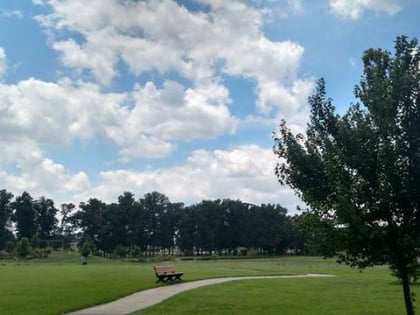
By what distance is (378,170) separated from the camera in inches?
399

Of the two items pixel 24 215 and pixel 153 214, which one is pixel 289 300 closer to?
pixel 153 214

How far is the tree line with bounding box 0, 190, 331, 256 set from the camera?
14375 centimetres

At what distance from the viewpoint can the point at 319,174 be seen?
1105 cm

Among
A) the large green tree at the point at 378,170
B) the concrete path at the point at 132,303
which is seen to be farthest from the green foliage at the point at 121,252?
the large green tree at the point at 378,170

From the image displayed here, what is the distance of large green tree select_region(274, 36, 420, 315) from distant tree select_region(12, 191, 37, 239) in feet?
497

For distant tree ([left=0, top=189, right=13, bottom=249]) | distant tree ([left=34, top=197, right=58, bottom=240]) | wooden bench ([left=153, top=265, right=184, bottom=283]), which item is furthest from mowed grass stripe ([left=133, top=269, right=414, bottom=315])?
distant tree ([left=34, top=197, right=58, bottom=240])

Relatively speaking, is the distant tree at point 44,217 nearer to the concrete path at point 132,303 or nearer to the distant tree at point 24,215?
the distant tree at point 24,215

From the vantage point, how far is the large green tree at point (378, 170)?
32.5 feet

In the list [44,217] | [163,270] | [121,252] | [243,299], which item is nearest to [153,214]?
[121,252]

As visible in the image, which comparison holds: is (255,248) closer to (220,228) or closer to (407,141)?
(220,228)

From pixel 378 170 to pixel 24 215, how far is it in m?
153

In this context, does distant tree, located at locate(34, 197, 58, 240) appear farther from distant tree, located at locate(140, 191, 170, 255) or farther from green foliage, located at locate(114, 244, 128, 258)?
green foliage, located at locate(114, 244, 128, 258)

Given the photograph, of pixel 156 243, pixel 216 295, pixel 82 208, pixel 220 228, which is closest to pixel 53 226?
pixel 82 208

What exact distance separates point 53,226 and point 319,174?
161 m
